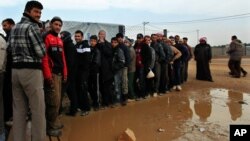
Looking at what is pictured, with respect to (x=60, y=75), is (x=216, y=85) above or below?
below

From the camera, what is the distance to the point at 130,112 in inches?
351

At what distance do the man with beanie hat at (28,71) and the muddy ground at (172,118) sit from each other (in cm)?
145

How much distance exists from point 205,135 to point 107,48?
3479mm

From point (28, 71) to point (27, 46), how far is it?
0.36 meters

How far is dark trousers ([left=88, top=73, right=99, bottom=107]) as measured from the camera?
9141 millimetres

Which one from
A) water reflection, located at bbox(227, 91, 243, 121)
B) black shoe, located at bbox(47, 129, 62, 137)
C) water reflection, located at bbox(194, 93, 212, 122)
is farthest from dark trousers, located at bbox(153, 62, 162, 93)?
black shoe, located at bbox(47, 129, 62, 137)

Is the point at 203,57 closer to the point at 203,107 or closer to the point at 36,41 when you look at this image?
the point at 203,107

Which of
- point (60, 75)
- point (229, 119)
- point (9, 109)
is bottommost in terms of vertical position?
point (229, 119)

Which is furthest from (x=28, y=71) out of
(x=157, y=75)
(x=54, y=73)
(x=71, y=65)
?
(x=157, y=75)

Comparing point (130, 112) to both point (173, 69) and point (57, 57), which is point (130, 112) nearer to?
point (57, 57)

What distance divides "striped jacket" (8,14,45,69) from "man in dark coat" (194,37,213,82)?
10.6 metres

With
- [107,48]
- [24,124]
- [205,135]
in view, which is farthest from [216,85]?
[24,124]

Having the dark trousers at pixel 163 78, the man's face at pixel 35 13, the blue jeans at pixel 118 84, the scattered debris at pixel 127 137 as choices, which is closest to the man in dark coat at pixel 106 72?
the blue jeans at pixel 118 84

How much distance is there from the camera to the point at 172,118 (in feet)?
27.7
